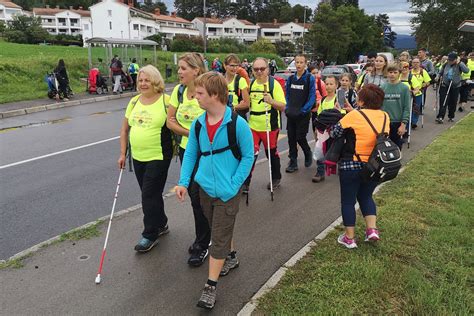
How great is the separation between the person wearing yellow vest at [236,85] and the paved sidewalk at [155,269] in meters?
1.45

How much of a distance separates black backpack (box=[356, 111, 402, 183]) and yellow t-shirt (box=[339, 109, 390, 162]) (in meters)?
0.04

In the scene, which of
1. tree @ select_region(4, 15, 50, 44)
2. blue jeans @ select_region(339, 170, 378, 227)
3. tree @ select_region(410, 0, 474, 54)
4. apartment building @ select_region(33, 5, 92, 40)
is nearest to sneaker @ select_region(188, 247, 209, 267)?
blue jeans @ select_region(339, 170, 378, 227)

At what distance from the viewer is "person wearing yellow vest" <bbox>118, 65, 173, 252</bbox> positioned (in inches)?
162

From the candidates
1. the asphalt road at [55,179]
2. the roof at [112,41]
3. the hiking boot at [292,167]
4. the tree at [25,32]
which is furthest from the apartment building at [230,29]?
the hiking boot at [292,167]

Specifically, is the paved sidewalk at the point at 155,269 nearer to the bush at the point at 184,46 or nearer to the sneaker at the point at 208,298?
the sneaker at the point at 208,298

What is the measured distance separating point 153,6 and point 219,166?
159 metres

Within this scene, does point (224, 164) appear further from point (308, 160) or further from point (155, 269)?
point (308, 160)

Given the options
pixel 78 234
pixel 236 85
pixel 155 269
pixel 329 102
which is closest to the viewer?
pixel 155 269

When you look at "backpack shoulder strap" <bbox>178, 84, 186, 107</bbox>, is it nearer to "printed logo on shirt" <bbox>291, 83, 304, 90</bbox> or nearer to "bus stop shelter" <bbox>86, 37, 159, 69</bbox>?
"printed logo on shirt" <bbox>291, 83, 304, 90</bbox>

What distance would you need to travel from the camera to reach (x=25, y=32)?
68375mm

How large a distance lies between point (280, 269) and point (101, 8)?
302 feet

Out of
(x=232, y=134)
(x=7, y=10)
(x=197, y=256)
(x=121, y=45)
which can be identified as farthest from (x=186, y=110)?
(x=7, y=10)

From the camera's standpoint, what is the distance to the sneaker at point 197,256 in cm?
403

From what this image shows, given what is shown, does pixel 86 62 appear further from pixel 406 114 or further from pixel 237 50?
pixel 237 50
